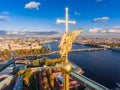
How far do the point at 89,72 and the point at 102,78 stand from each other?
Answer: 13.1 ft

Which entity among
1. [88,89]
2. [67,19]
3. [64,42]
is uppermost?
[67,19]

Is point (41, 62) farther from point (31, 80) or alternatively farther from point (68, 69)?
point (68, 69)

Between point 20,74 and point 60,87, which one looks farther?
point 20,74

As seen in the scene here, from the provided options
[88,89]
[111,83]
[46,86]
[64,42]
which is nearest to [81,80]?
[88,89]

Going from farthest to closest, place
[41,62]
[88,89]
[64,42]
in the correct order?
[41,62], [88,89], [64,42]

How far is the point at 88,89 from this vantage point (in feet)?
58.4

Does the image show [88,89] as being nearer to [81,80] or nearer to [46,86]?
[81,80]

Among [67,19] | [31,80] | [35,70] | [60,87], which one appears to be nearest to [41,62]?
[35,70]

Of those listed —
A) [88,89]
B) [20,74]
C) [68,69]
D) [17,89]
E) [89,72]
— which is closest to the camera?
[68,69]

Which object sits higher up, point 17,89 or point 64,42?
point 64,42

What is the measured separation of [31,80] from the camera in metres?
22.6

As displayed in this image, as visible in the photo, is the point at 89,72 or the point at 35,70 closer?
the point at 35,70

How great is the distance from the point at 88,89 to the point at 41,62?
1848 cm

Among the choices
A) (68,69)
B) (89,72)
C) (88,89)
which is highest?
(68,69)
